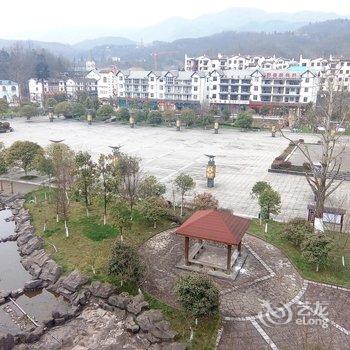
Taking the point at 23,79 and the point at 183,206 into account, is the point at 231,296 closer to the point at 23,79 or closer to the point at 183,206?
the point at 183,206

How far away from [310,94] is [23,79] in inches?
2324

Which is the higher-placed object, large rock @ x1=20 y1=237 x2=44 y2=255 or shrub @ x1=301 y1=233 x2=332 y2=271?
shrub @ x1=301 y1=233 x2=332 y2=271

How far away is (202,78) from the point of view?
6400 cm

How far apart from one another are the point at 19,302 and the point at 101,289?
308 centimetres

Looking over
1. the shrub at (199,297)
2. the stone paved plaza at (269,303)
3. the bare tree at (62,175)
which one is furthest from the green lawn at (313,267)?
the bare tree at (62,175)

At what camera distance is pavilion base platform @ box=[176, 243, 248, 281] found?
14538 millimetres

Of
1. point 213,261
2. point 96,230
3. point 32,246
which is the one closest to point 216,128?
point 96,230

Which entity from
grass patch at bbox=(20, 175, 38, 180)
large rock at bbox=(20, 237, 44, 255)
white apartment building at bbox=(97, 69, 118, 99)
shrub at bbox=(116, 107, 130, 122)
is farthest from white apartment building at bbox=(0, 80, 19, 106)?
large rock at bbox=(20, 237, 44, 255)

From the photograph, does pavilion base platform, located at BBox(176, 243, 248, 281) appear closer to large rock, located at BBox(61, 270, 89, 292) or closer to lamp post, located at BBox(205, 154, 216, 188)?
large rock, located at BBox(61, 270, 89, 292)

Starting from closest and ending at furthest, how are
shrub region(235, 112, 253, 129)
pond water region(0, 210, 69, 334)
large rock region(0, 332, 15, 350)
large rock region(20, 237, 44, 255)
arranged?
large rock region(0, 332, 15, 350) < pond water region(0, 210, 69, 334) < large rock region(20, 237, 44, 255) < shrub region(235, 112, 253, 129)

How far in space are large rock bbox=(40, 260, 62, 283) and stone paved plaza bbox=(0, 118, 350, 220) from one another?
33.9 ft

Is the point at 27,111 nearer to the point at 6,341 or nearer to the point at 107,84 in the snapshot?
the point at 107,84

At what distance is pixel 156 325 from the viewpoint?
11.5m

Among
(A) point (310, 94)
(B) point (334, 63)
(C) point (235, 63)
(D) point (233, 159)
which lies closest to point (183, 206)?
(D) point (233, 159)
